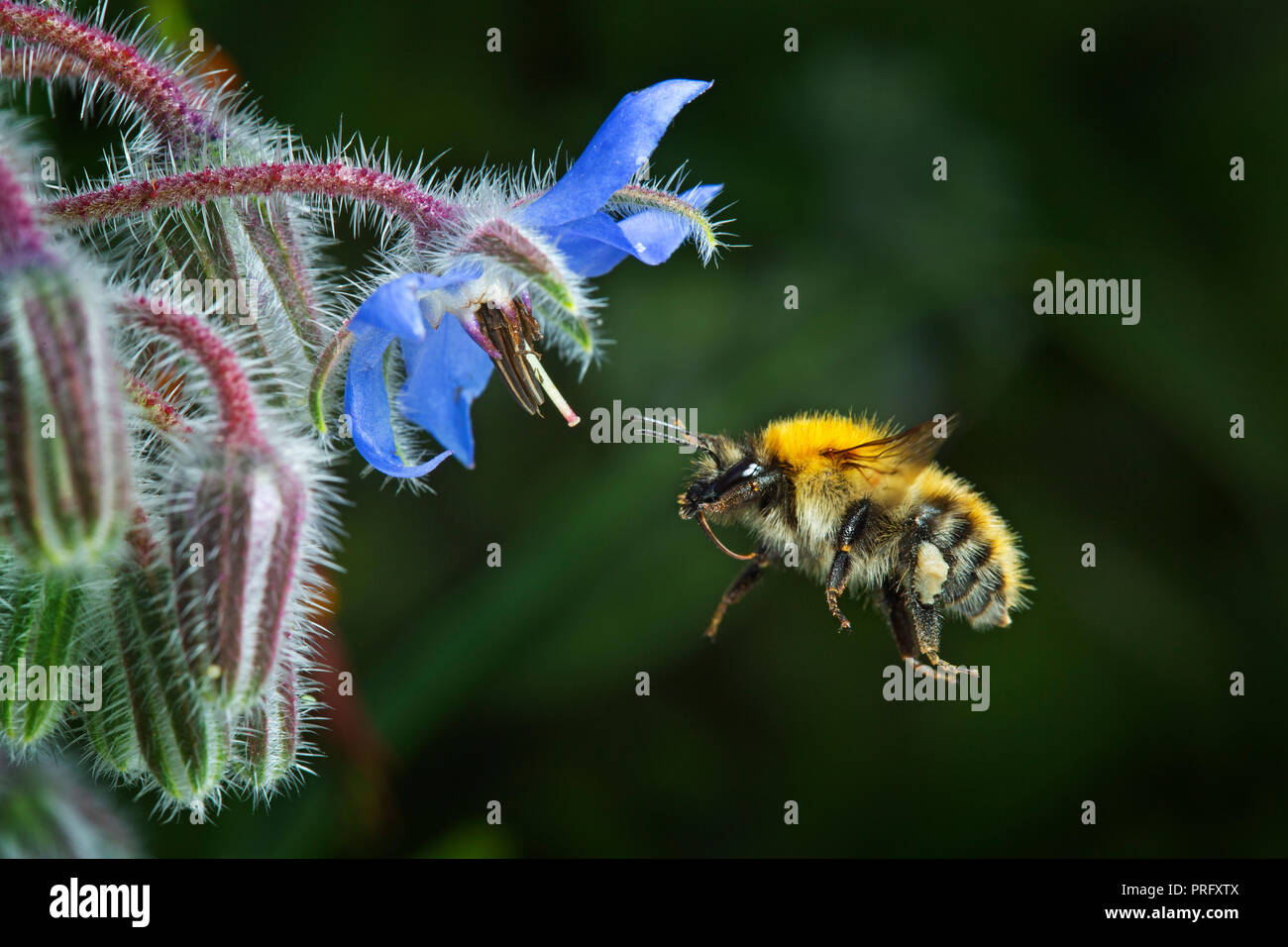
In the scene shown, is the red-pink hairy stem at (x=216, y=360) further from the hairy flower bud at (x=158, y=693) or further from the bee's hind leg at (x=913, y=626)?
the bee's hind leg at (x=913, y=626)

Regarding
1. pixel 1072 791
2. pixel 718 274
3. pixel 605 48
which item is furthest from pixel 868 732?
pixel 605 48

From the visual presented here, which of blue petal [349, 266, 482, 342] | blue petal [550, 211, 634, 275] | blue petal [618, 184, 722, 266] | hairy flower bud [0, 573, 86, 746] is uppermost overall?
blue petal [618, 184, 722, 266]

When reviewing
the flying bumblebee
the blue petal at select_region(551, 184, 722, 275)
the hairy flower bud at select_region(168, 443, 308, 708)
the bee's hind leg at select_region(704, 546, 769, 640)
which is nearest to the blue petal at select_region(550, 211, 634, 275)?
the blue petal at select_region(551, 184, 722, 275)

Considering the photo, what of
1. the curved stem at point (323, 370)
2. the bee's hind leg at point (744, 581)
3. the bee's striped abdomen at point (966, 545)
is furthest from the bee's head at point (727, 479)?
the curved stem at point (323, 370)

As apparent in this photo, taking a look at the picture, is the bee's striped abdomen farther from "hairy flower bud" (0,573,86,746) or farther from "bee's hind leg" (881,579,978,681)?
"hairy flower bud" (0,573,86,746)

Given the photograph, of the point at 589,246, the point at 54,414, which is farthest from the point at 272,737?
the point at 589,246

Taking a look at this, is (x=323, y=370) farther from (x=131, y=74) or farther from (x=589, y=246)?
(x=131, y=74)

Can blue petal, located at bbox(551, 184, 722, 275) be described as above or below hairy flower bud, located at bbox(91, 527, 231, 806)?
above

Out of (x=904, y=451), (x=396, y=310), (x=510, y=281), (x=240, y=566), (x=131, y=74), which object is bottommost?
(x=240, y=566)
